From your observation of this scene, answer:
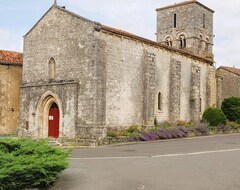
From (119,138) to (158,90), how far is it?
258 inches

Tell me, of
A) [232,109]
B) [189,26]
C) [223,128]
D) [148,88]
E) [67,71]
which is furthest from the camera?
[189,26]

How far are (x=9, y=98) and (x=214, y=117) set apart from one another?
646 inches

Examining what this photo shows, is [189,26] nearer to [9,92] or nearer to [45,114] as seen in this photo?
[45,114]

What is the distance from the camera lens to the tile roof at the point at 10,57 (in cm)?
2703

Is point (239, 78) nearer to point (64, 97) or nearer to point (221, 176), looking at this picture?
point (64, 97)

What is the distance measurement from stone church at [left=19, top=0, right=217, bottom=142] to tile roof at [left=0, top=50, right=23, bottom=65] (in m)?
2.19

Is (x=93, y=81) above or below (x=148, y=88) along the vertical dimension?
above

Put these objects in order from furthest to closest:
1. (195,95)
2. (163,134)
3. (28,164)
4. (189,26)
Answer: (189,26) → (195,95) → (163,134) → (28,164)

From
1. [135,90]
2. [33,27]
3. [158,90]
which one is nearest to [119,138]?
[135,90]

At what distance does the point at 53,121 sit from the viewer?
23.8 metres

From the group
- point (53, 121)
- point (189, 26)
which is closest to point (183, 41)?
point (189, 26)

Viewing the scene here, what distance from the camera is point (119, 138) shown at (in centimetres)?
2127

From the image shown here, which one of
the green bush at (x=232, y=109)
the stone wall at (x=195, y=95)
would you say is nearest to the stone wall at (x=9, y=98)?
the stone wall at (x=195, y=95)

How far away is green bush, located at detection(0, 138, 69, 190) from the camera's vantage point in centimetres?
837
